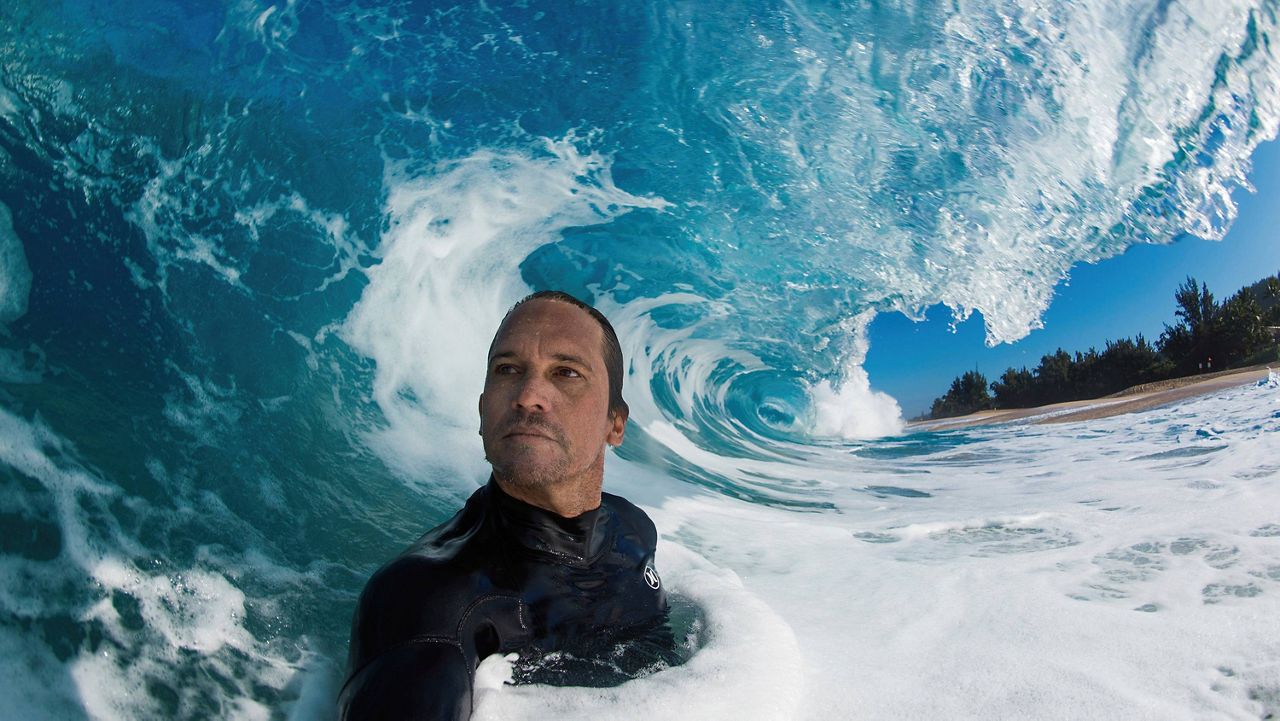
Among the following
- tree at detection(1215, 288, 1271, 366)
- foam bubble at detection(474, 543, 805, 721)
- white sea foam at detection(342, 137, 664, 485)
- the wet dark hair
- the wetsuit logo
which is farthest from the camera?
tree at detection(1215, 288, 1271, 366)

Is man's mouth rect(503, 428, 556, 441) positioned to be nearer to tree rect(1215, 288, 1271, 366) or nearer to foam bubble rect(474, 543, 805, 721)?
foam bubble rect(474, 543, 805, 721)

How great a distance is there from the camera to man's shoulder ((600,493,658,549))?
1952 millimetres

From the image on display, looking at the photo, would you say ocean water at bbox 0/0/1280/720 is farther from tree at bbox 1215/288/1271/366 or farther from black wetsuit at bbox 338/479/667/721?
tree at bbox 1215/288/1271/366

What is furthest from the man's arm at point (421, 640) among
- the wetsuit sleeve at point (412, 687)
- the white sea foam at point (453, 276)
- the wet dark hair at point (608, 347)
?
the white sea foam at point (453, 276)

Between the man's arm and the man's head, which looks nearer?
the man's arm

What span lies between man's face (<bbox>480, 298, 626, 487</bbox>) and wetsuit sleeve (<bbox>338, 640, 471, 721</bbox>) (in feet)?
1.49

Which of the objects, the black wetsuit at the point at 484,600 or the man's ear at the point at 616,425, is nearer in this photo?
the black wetsuit at the point at 484,600

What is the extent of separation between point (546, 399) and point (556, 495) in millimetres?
240

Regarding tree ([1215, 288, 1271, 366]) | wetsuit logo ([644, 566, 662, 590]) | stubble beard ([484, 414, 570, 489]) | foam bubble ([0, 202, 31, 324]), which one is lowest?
wetsuit logo ([644, 566, 662, 590])

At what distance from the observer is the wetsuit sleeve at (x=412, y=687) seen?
3.44 ft

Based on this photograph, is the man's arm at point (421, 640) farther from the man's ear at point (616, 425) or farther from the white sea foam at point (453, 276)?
the white sea foam at point (453, 276)

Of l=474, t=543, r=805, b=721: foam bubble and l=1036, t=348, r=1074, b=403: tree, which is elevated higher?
l=1036, t=348, r=1074, b=403: tree

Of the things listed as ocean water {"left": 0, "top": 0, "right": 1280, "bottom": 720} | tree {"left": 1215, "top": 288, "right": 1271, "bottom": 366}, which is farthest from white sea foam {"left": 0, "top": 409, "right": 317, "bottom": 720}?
tree {"left": 1215, "top": 288, "right": 1271, "bottom": 366}

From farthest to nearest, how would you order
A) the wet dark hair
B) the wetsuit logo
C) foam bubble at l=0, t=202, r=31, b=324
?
foam bubble at l=0, t=202, r=31, b=324
the wetsuit logo
the wet dark hair
